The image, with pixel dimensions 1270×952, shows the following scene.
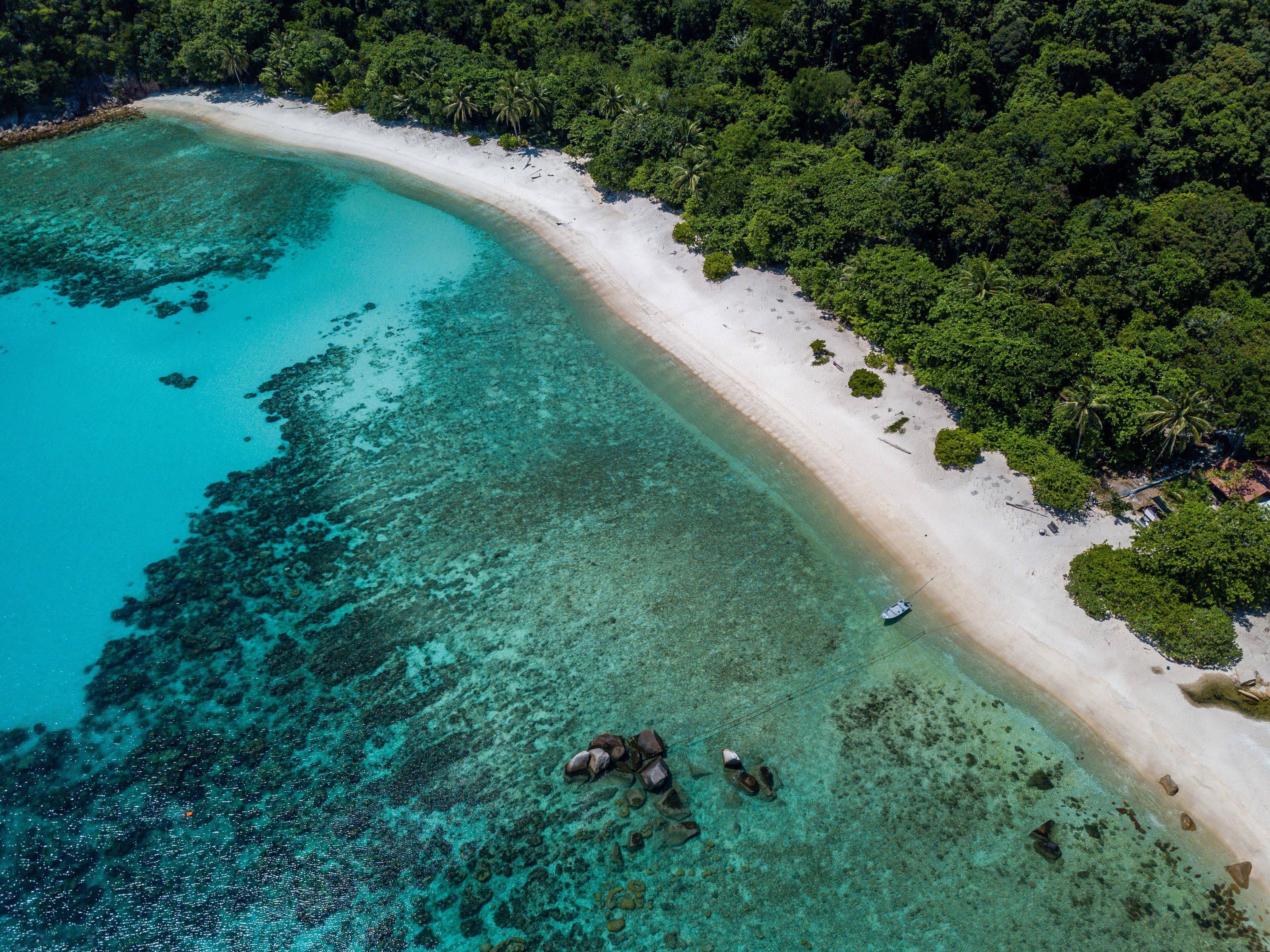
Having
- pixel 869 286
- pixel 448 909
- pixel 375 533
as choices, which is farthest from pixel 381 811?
pixel 869 286

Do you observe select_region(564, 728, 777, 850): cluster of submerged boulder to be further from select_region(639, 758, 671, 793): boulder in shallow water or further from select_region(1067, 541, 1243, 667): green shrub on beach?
select_region(1067, 541, 1243, 667): green shrub on beach

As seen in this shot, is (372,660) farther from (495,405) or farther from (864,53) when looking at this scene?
(864,53)

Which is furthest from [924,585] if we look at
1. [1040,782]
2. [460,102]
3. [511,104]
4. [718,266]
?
[460,102]

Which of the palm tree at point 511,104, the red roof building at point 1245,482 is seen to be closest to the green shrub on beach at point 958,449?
the red roof building at point 1245,482

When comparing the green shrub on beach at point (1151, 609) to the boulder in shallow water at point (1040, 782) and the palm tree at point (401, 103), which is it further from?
the palm tree at point (401, 103)

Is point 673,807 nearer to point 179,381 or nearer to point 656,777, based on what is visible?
point 656,777

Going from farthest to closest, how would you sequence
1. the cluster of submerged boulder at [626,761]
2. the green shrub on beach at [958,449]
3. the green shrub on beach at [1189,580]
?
the green shrub on beach at [958,449], the green shrub on beach at [1189,580], the cluster of submerged boulder at [626,761]
